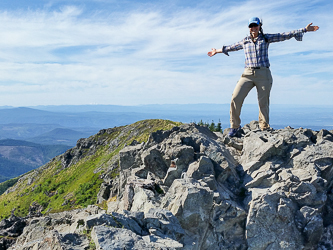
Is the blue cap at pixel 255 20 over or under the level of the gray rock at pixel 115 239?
over

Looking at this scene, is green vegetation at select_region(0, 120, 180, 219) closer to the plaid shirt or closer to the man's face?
the plaid shirt

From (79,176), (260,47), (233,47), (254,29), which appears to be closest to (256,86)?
(260,47)

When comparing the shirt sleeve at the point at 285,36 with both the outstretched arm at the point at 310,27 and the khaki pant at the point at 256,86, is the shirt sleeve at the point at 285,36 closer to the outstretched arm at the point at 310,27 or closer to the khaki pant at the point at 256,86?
the outstretched arm at the point at 310,27

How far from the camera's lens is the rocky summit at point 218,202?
1396 cm

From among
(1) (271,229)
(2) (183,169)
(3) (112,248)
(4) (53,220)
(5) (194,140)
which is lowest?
(4) (53,220)

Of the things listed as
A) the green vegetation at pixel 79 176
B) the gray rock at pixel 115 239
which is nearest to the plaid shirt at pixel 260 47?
the gray rock at pixel 115 239

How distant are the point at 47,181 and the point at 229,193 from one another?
3920 inches

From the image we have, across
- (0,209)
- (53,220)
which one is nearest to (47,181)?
(0,209)

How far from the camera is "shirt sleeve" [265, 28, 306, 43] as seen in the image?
20109 millimetres

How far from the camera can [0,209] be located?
100 meters

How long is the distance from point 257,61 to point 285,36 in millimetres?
2645

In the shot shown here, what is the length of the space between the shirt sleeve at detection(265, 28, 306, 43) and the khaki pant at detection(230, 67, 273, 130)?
7.19 feet

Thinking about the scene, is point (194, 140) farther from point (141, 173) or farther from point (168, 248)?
point (168, 248)

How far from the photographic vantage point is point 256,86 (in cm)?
2189
